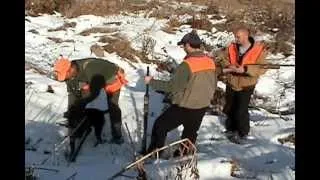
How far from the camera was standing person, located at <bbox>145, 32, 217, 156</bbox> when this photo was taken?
26.0 ft

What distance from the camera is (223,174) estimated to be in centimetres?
669

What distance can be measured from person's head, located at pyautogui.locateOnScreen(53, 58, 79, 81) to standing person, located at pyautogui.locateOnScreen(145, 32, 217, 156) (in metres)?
1.22

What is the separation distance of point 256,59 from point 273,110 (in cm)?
354

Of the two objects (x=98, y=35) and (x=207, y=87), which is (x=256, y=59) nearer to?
(x=207, y=87)

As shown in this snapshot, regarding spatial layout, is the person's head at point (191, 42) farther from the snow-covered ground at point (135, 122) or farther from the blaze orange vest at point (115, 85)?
the blaze orange vest at point (115, 85)

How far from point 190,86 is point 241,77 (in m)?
1.64

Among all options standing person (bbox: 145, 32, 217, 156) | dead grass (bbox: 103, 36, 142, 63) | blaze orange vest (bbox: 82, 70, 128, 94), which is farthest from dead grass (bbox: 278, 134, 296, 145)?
dead grass (bbox: 103, 36, 142, 63)

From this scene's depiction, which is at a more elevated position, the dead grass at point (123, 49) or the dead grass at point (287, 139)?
the dead grass at point (123, 49)

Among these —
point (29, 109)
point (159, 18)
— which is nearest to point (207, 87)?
point (29, 109)

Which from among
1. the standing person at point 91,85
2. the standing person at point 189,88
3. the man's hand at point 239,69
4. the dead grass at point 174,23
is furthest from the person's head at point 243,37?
the dead grass at point 174,23

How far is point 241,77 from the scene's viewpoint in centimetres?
941

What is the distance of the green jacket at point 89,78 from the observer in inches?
355

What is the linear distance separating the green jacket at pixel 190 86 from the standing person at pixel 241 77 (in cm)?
122
